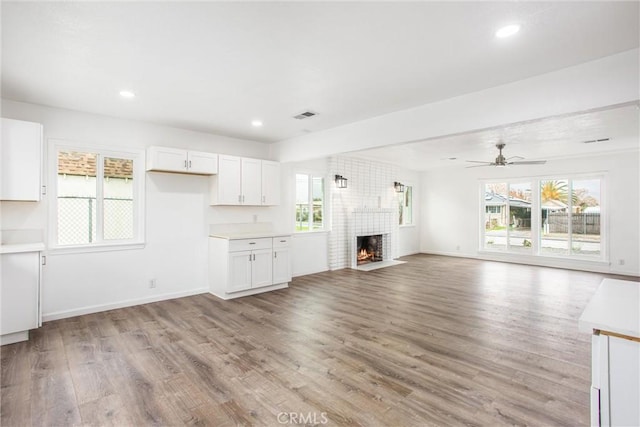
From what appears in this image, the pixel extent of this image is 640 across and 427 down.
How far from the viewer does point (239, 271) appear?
194 inches

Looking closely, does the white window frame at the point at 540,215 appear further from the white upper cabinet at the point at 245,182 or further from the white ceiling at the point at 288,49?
the white upper cabinet at the point at 245,182

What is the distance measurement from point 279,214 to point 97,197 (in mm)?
2977

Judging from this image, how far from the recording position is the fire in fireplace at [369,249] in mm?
7880

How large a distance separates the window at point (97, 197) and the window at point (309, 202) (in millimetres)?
2994

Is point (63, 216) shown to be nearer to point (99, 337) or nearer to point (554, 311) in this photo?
point (99, 337)

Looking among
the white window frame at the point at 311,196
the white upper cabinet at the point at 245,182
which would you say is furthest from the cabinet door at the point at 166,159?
the white window frame at the point at 311,196

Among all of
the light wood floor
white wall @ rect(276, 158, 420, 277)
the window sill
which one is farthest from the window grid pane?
white wall @ rect(276, 158, 420, 277)

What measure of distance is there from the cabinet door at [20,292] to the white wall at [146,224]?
0.75 metres

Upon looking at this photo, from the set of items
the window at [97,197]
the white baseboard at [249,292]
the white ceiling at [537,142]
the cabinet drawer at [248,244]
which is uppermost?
the white ceiling at [537,142]

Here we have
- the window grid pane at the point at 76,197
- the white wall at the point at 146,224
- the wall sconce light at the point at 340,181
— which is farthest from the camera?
the wall sconce light at the point at 340,181

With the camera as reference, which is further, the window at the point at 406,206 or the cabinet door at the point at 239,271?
the window at the point at 406,206

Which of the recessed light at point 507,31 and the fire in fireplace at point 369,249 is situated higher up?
the recessed light at point 507,31

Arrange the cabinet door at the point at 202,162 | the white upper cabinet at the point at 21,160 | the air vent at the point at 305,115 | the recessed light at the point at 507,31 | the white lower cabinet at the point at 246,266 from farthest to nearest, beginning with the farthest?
the white lower cabinet at the point at 246,266, the cabinet door at the point at 202,162, the air vent at the point at 305,115, the white upper cabinet at the point at 21,160, the recessed light at the point at 507,31

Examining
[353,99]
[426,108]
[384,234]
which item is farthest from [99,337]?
[384,234]
